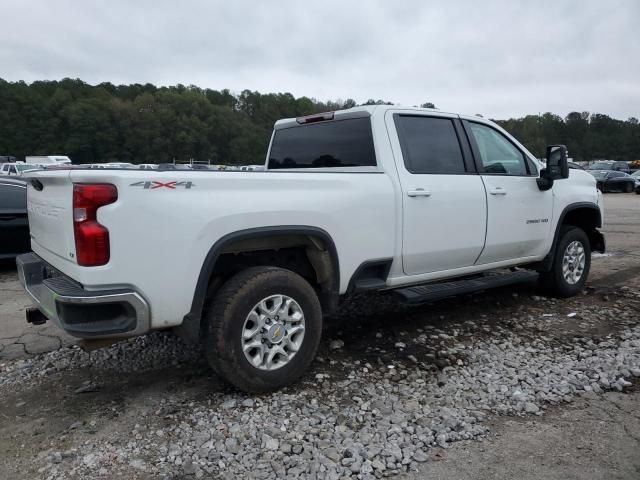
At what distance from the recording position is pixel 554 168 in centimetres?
514

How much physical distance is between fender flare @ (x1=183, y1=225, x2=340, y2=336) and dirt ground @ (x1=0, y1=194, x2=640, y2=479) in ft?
2.23

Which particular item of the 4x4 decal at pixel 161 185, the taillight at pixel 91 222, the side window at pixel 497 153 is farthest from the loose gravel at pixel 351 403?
→ the side window at pixel 497 153

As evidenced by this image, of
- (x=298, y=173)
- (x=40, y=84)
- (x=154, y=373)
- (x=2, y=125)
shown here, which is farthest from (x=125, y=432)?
(x=40, y=84)

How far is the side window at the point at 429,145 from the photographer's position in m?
4.25

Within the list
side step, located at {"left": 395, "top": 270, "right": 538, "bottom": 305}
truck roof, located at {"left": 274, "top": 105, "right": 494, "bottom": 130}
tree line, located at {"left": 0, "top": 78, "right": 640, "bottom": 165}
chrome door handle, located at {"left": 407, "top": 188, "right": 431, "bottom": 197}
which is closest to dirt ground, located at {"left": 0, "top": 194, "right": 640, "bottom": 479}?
side step, located at {"left": 395, "top": 270, "right": 538, "bottom": 305}

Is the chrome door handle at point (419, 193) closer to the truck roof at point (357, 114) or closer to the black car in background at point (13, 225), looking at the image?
Answer: the truck roof at point (357, 114)

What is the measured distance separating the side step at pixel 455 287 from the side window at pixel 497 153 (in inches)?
40.1

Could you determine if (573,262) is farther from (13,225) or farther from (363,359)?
(13,225)

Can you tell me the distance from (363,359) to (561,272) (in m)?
2.86

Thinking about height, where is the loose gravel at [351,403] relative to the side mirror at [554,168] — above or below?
below

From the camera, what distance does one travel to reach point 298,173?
356 centimetres

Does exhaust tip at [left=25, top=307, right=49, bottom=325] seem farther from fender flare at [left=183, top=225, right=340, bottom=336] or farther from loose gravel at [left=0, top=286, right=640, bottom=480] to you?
fender flare at [left=183, top=225, right=340, bottom=336]

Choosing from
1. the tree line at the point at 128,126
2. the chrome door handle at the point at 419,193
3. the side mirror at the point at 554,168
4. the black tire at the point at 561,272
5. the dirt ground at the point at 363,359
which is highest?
the tree line at the point at 128,126

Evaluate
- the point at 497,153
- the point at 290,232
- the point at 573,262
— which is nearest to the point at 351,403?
the point at 290,232
